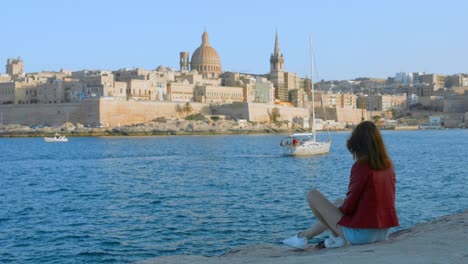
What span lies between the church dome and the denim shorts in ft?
280

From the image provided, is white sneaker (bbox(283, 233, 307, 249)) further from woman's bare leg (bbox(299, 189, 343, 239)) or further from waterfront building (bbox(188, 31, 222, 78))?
waterfront building (bbox(188, 31, 222, 78))

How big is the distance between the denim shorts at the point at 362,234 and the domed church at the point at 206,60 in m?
85.0

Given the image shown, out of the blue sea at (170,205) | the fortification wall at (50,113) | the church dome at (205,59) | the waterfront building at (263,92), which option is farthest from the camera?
the church dome at (205,59)

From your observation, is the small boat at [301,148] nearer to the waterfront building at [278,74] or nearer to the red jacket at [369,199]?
the red jacket at [369,199]

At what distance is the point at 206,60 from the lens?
91312 millimetres

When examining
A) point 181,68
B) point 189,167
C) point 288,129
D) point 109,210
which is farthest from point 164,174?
point 181,68

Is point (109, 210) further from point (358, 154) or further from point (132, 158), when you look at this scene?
point (132, 158)

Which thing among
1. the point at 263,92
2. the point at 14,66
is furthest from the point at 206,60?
the point at 14,66

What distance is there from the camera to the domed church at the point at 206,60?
299ft

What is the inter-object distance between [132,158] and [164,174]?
8494 millimetres

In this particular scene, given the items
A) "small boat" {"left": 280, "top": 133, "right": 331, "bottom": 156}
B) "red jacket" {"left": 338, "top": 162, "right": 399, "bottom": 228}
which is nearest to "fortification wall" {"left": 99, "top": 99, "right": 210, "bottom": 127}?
"small boat" {"left": 280, "top": 133, "right": 331, "bottom": 156}

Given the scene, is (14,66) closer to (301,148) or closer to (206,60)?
(206,60)

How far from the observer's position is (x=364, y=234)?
4.59m

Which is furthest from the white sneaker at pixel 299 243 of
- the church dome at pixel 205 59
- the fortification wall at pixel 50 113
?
the church dome at pixel 205 59
